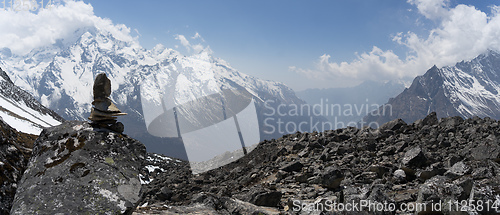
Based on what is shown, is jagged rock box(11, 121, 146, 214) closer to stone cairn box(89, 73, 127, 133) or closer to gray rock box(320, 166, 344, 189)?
stone cairn box(89, 73, 127, 133)

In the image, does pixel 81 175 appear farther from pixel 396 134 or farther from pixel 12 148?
pixel 396 134

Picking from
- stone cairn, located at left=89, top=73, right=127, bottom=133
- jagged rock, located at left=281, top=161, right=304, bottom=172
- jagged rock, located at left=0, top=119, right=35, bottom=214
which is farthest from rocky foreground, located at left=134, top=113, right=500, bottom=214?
jagged rock, located at left=0, top=119, right=35, bottom=214

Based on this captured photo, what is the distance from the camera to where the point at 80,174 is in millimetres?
6754

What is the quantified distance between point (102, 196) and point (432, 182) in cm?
1084

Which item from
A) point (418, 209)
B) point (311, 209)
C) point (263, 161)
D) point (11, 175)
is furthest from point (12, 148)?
point (263, 161)

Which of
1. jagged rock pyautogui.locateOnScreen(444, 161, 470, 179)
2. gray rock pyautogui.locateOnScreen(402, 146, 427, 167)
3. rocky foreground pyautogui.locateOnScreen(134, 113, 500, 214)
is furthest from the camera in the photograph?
gray rock pyautogui.locateOnScreen(402, 146, 427, 167)

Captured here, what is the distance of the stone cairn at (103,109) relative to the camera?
7.76m

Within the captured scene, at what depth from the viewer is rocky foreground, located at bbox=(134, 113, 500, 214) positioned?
9492mm

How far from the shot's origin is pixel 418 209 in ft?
31.0

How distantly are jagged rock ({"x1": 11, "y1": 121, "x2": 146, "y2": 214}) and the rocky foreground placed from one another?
3301 millimetres

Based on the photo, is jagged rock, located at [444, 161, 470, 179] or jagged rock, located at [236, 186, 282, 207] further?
jagged rock, located at [236, 186, 282, 207]

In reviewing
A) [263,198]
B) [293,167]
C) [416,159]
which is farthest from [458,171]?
[293,167]

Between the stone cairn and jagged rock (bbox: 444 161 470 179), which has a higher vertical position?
the stone cairn

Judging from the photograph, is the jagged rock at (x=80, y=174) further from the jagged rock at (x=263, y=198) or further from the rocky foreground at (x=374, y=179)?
the jagged rock at (x=263, y=198)
